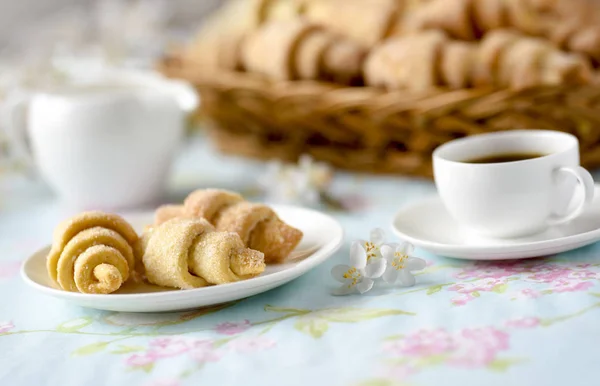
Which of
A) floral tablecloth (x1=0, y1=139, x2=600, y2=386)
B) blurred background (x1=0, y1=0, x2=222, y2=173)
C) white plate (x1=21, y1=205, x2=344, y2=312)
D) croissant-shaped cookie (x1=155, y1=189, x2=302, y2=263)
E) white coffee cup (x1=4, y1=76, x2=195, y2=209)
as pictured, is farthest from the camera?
blurred background (x1=0, y1=0, x2=222, y2=173)

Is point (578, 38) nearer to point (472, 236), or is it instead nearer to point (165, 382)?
point (472, 236)

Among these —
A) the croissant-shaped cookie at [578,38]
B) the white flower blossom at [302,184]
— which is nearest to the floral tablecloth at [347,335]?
the white flower blossom at [302,184]

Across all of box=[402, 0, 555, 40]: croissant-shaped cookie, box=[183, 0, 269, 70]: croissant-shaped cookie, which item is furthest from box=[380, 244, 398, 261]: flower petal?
box=[183, 0, 269, 70]: croissant-shaped cookie

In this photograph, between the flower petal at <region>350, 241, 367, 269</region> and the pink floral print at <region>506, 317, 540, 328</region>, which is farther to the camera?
the flower petal at <region>350, 241, 367, 269</region>

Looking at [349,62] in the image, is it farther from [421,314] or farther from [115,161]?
[421,314]

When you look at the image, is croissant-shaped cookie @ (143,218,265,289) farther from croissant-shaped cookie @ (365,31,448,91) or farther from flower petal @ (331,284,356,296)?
croissant-shaped cookie @ (365,31,448,91)

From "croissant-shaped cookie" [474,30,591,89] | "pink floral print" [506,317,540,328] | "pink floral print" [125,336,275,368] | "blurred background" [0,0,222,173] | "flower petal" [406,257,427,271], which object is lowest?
"pink floral print" [506,317,540,328]

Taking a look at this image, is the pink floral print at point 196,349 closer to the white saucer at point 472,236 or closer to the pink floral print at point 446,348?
the pink floral print at point 446,348
